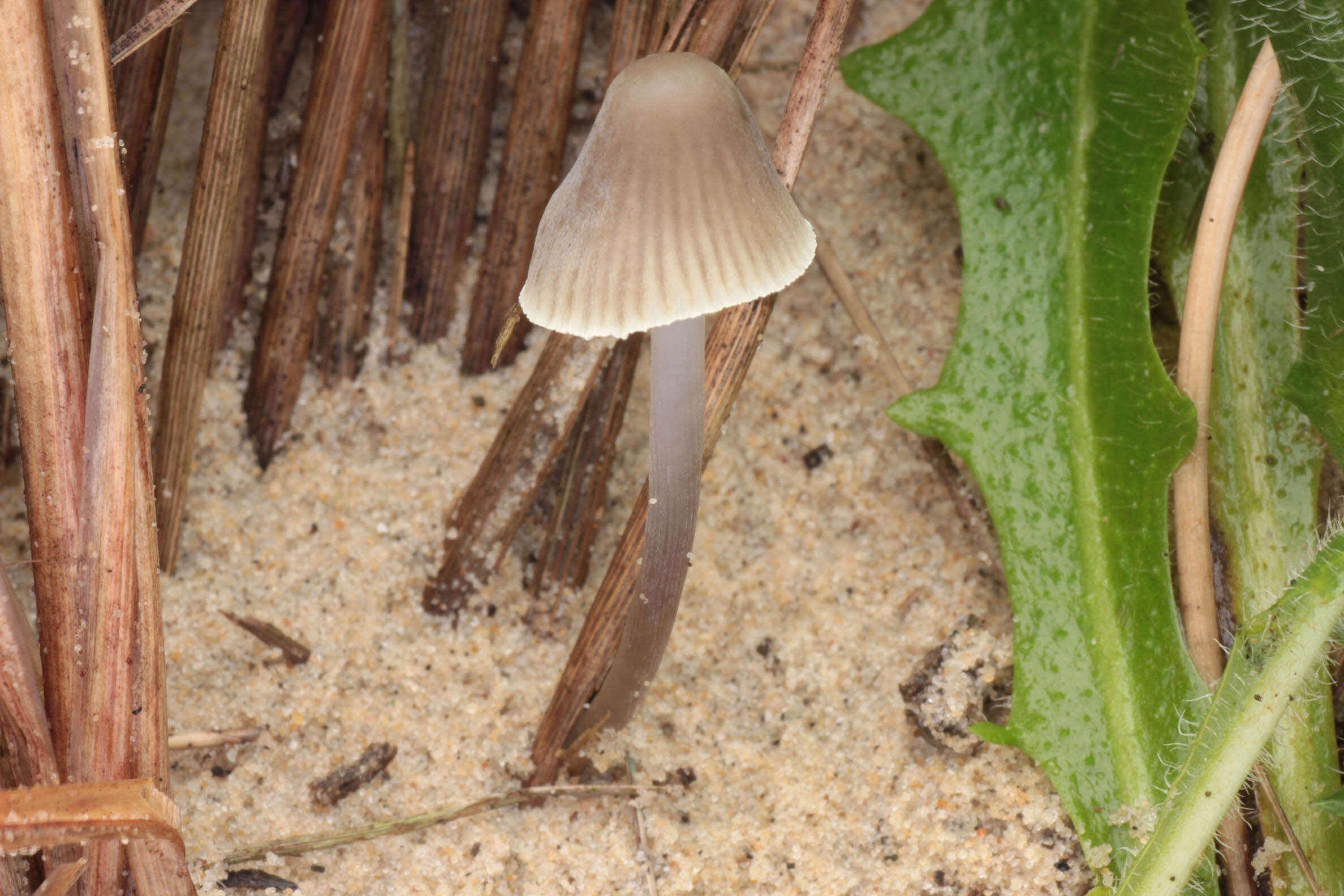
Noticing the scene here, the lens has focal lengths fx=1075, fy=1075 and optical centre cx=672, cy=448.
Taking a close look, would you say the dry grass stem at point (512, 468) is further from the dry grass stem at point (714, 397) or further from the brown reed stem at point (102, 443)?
the brown reed stem at point (102, 443)

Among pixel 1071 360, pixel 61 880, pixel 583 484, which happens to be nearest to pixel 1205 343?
pixel 1071 360

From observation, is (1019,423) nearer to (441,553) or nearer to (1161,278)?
(1161,278)

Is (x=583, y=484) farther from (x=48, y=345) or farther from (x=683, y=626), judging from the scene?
(x=48, y=345)

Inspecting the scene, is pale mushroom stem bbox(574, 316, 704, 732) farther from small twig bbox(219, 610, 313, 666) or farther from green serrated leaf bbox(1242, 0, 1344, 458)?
green serrated leaf bbox(1242, 0, 1344, 458)

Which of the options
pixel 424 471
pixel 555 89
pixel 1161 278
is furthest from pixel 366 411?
pixel 1161 278

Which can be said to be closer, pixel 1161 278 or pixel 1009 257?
pixel 1009 257

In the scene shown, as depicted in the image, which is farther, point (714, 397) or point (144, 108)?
point (144, 108)

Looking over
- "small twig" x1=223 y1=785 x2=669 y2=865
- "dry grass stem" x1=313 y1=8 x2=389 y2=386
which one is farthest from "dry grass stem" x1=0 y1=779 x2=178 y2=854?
"dry grass stem" x1=313 y1=8 x2=389 y2=386
